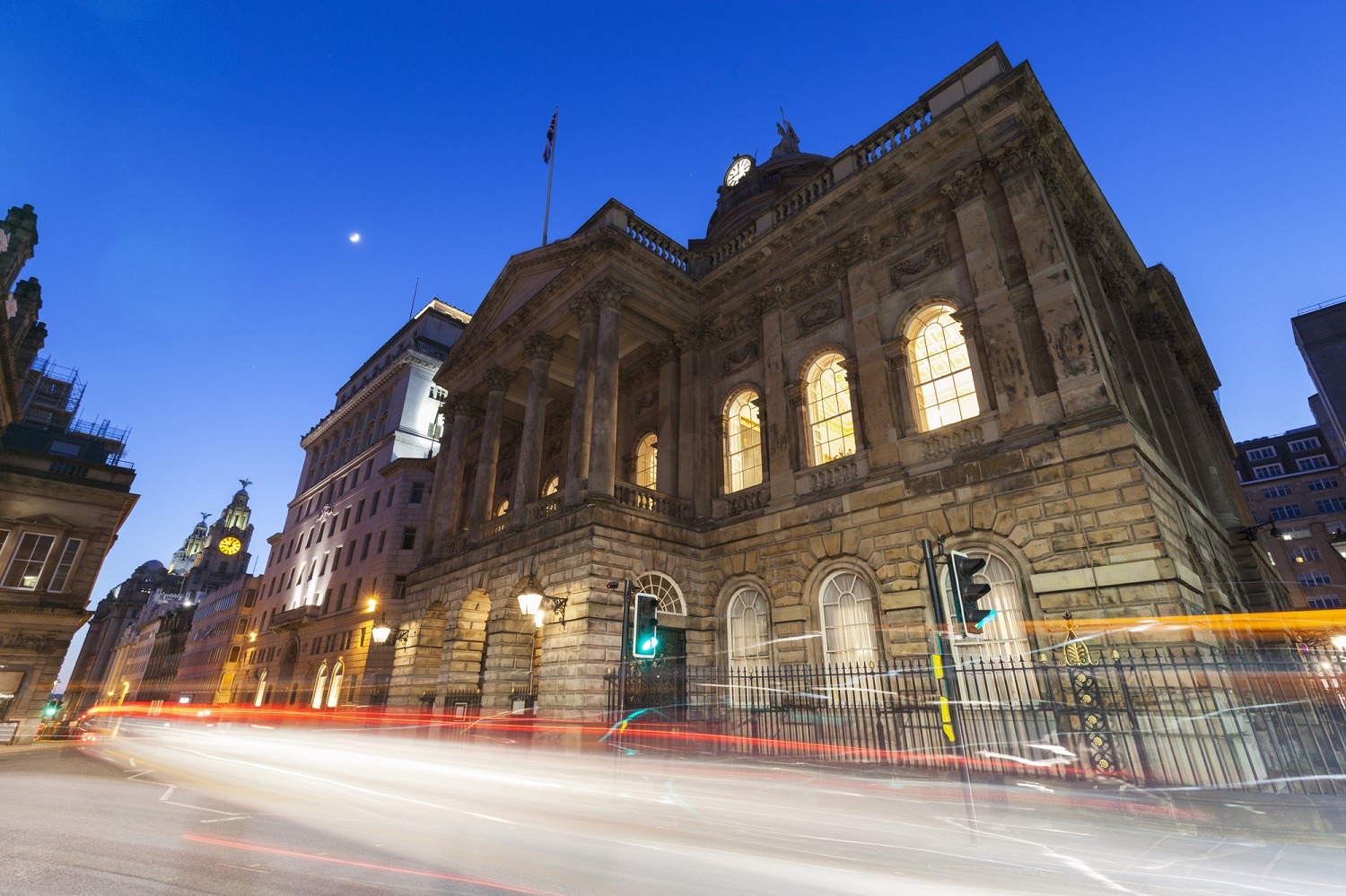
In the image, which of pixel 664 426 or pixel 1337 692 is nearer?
pixel 1337 692

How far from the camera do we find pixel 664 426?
20.8m

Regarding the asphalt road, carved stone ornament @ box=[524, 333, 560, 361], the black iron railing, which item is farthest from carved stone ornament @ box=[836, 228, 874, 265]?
the asphalt road

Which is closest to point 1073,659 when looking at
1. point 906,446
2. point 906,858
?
point 906,446

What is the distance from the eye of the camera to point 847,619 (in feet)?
48.9

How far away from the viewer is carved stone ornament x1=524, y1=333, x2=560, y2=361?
2195cm

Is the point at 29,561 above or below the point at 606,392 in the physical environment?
below

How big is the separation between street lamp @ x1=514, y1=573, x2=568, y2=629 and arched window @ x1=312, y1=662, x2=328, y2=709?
93.4 feet

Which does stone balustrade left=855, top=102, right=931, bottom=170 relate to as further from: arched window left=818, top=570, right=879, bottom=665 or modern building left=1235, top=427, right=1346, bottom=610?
modern building left=1235, top=427, right=1346, bottom=610

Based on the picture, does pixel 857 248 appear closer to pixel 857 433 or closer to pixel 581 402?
pixel 857 433

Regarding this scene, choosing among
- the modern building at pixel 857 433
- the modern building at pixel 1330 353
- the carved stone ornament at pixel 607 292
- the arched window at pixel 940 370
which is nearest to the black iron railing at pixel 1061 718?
the modern building at pixel 857 433

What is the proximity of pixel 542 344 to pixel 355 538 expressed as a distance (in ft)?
89.8

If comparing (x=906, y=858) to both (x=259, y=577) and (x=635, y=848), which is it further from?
(x=259, y=577)

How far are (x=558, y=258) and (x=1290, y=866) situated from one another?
22.1 metres

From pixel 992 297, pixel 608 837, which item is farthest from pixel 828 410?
pixel 608 837
